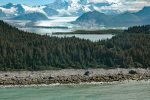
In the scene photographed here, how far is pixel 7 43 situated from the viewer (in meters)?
124

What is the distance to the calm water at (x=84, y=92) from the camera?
6719 cm

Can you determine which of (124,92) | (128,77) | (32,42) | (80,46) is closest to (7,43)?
(32,42)

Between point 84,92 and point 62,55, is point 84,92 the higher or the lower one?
the higher one

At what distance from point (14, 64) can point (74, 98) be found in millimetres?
50070

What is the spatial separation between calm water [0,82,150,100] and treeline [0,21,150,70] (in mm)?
36000

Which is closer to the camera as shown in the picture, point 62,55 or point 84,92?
point 84,92

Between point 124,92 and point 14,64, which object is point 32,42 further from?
point 124,92

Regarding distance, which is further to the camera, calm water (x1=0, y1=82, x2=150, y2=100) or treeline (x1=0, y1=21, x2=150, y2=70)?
treeline (x1=0, y1=21, x2=150, y2=70)

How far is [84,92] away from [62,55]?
50123 mm

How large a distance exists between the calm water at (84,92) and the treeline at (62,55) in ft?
118

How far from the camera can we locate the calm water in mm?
67188

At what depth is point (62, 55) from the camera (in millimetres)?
123000

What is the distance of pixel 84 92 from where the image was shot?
241 feet

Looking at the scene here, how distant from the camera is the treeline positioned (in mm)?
116562
